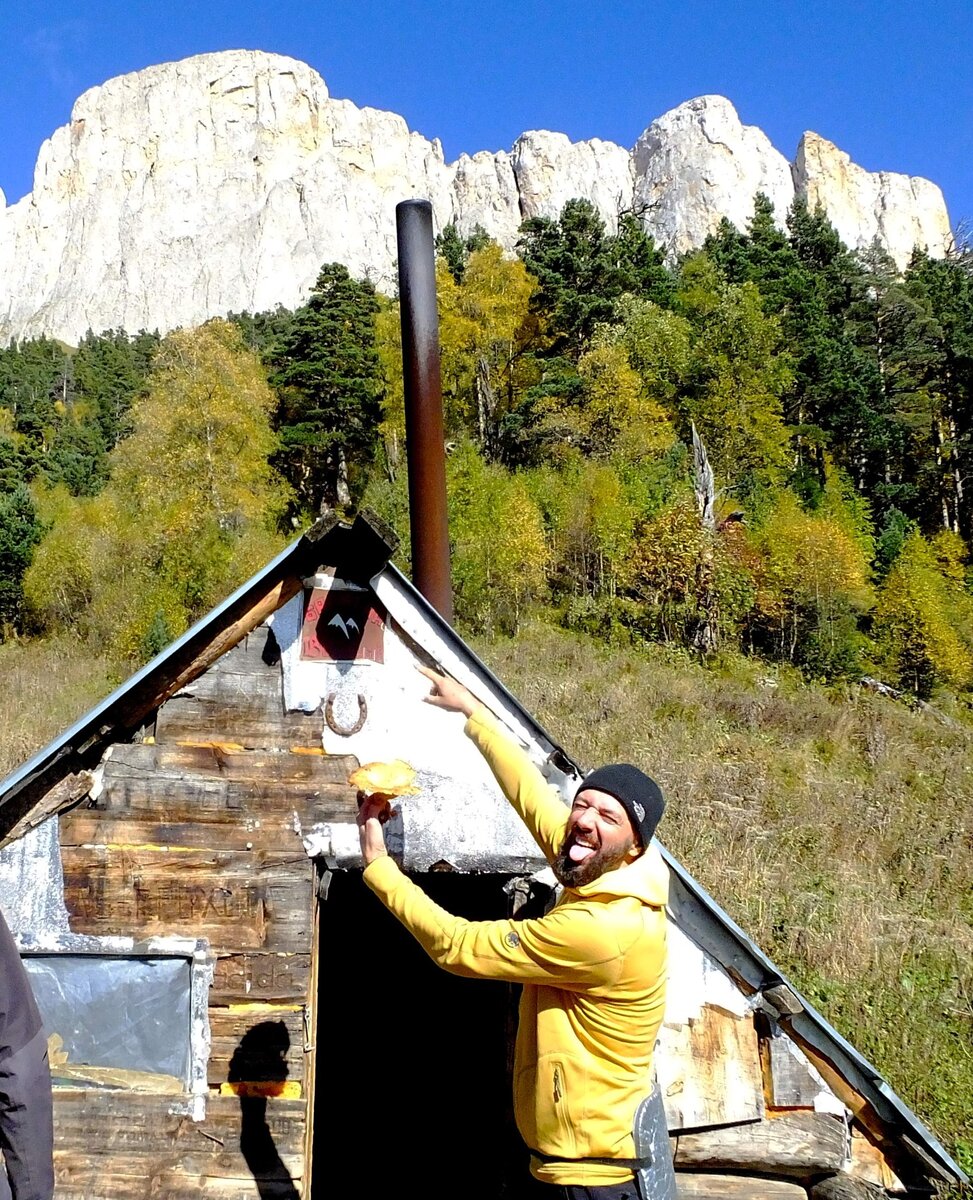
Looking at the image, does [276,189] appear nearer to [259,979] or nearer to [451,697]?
[451,697]

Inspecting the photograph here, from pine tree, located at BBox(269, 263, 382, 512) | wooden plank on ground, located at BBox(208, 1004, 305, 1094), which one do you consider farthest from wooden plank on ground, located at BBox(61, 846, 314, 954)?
pine tree, located at BBox(269, 263, 382, 512)

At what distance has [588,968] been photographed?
2.10 m

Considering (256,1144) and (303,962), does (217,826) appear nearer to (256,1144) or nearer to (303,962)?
(303,962)

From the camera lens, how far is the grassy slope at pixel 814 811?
606 centimetres

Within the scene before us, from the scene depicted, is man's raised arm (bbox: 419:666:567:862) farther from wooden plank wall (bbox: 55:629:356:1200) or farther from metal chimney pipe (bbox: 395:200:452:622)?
metal chimney pipe (bbox: 395:200:452:622)

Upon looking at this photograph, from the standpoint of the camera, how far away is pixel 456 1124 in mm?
6082

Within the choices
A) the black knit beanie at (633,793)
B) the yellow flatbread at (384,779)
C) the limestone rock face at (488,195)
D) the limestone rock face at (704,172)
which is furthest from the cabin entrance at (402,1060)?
the limestone rock face at (488,195)

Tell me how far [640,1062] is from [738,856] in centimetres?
656

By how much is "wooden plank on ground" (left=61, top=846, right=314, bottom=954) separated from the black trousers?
1.31m

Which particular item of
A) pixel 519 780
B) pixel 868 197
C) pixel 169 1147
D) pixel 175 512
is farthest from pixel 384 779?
pixel 868 197

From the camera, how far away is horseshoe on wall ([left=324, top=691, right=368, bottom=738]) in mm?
3541

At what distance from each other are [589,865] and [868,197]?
137 meters

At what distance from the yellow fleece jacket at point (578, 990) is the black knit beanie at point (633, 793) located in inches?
5.3

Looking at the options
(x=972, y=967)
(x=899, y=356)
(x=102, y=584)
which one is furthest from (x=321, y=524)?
(x=899, y=356)
